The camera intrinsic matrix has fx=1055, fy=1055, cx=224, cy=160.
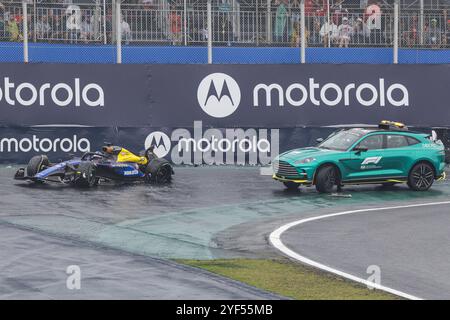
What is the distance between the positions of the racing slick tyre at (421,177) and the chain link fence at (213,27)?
18.9 feet

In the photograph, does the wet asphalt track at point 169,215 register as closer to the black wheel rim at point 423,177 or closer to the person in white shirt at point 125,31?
the black wheel rim at point 423,177

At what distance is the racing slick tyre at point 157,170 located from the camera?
82.1 feet

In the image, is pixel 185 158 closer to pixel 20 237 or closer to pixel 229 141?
pixel 229 141

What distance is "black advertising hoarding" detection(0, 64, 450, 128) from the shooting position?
27797 mm

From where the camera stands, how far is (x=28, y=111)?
2762 cm

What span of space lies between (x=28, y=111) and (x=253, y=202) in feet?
25.6

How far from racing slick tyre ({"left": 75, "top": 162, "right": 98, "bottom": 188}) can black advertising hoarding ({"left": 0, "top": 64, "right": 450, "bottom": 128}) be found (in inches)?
156

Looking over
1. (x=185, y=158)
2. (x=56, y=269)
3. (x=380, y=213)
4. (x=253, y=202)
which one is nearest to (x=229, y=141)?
(x=185, y=158)

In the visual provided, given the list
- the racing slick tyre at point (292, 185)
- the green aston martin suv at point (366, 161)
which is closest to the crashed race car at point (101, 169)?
the racing slick tyre at point (292, 185)

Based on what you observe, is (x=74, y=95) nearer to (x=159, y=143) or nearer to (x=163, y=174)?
(x=159, y=143)

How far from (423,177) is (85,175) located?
7.94 m

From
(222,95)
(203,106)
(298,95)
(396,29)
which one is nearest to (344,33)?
(396,29)

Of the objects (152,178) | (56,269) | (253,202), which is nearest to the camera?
(56,269)
